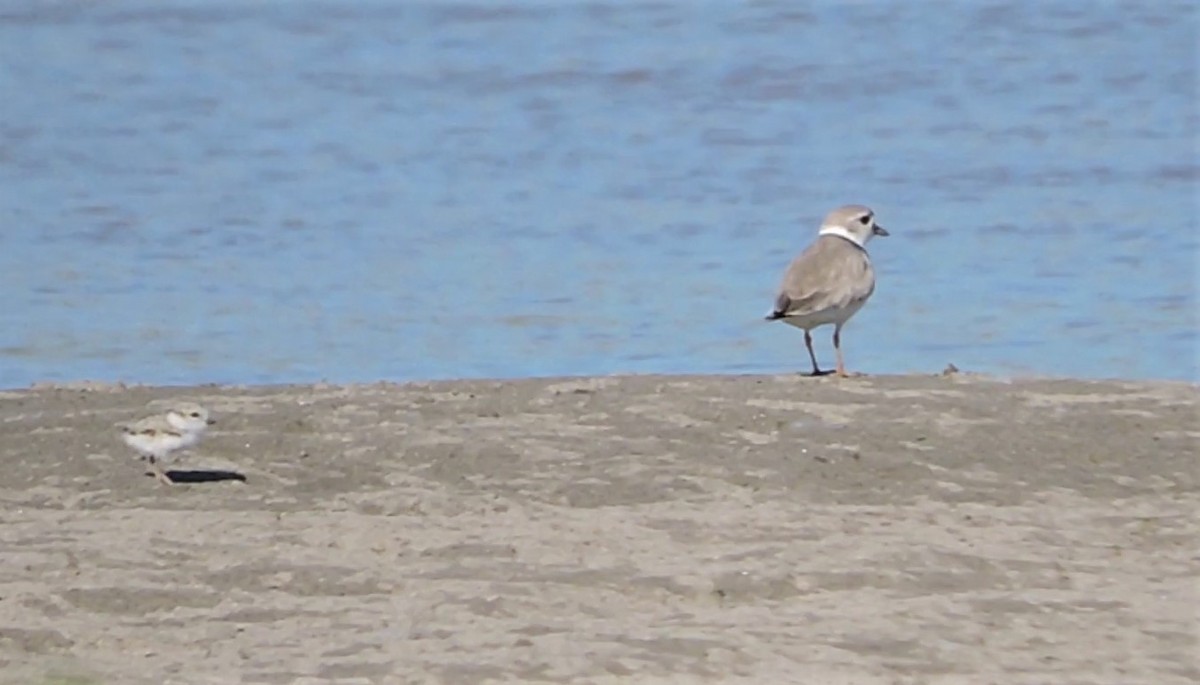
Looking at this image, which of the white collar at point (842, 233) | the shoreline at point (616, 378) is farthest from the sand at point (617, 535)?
the white collar at point (842, 233)

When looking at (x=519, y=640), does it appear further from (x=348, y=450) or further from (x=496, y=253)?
(x=496, y=253)

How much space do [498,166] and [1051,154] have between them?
11.9 ft

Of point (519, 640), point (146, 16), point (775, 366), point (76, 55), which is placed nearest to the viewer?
point (519, 640)

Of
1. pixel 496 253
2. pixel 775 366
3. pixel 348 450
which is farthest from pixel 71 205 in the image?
pixel 348 450

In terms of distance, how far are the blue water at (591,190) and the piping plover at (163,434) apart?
2.85 m

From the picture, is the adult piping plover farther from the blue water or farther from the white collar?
the blue water

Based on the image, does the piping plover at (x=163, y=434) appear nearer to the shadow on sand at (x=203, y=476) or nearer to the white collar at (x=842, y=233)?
the shadow on sand at (x=203, y=476)

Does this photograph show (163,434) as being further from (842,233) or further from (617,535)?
(842,233)

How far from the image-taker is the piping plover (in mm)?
7828

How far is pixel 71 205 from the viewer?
48.7ft

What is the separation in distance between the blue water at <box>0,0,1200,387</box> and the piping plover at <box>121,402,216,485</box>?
285 cm

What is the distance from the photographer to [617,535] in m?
7.18

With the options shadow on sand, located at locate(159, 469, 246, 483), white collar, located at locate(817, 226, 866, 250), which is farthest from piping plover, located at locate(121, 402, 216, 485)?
white collar, located at locate(817, 226, 866, 250)

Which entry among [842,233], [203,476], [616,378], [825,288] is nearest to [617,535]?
[203,476]
